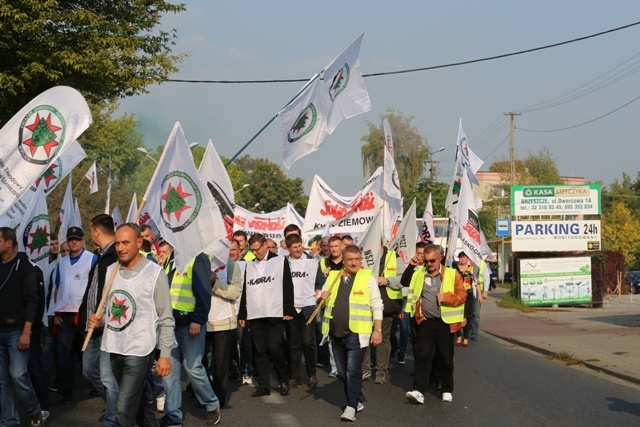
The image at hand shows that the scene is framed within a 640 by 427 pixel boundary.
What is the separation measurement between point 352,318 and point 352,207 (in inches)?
297

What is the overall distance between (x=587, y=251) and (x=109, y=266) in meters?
24.7

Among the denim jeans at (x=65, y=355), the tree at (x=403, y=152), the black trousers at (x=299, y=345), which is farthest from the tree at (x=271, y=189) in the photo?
the denim jeans at (x=65, y=355)

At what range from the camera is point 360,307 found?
9.88m

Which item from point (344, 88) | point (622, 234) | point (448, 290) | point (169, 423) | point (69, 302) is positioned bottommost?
point (169, 423)

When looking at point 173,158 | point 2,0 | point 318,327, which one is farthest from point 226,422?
point 2,0

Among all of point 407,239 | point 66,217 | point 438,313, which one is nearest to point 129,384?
point 438,313

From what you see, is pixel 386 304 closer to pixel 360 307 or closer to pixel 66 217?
pixel 360 307

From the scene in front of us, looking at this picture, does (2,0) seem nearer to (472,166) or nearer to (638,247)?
(472,166)

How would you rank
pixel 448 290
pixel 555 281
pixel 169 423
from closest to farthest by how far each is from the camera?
pixel 169 423 → pixel 448 290 → pixel 555 281

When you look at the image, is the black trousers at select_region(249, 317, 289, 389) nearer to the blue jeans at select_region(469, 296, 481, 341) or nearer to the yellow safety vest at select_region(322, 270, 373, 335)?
the yellow safety vest at select_region(322, 270, 373, 335)

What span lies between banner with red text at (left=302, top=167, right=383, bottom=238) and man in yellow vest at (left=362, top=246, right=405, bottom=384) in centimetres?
161

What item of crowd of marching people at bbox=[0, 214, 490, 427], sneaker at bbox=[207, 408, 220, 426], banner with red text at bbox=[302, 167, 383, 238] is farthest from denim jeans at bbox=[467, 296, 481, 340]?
sneaker at bbox=[207, 408, 220, 426]

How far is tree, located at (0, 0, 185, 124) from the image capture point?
16.4 meters

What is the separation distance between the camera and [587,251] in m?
30.3
